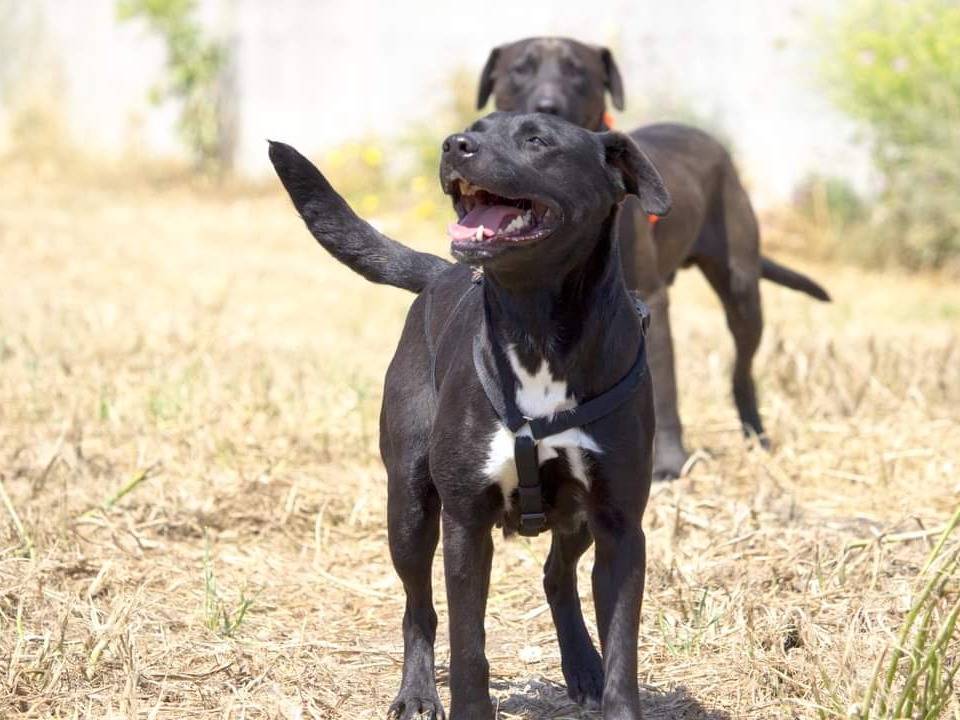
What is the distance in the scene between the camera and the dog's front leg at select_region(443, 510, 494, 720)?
3408 millimetres

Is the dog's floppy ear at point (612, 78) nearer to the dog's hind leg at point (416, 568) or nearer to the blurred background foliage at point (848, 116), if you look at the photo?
the dog's hind leg at point (416, 568)

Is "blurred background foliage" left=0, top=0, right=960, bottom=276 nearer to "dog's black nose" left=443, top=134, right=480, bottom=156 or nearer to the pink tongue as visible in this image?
the pink tongue

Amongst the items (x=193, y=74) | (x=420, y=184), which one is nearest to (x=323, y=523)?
(x=420, y=184)

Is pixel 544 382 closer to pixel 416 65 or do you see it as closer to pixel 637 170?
pixel 637 170

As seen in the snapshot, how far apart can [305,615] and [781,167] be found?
377 inches

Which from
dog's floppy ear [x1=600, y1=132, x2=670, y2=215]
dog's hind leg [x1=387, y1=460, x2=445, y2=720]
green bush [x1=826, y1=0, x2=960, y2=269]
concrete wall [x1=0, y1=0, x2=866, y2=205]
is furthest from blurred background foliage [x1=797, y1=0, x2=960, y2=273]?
dog's hind leg [x1=387, y1=460, x2=445, y2=720]

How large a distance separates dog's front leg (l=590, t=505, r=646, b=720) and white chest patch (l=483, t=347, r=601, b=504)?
126mm

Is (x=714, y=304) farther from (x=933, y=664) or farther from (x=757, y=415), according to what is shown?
(x=933, y=664)

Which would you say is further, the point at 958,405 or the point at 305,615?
the point at 958,405

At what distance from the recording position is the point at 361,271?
4195 millimetres

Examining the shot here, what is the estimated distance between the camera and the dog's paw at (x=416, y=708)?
378 centimetres

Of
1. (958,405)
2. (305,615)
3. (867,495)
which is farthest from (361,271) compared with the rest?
(958,405)

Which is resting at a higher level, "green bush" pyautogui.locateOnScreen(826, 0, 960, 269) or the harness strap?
"green bush" pyautogui.locateOnScreen(826, 0, 960, 269)

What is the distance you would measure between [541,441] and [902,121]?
923 cm
